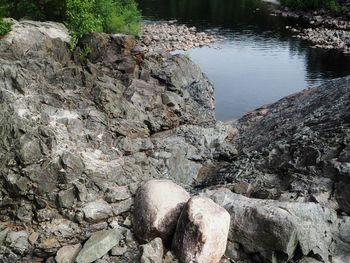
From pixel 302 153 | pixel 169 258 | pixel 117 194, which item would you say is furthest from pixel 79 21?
pixel 169 258

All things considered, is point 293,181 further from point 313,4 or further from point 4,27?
point 313,4

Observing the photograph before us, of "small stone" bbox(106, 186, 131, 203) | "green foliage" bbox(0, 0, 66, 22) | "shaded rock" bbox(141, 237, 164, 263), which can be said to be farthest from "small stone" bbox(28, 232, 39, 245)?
"green foliage" bbox(0, 0, 66, 22)

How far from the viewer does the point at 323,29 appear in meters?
56.9

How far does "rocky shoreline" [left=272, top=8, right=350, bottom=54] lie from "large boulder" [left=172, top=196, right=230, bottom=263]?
38425 mm

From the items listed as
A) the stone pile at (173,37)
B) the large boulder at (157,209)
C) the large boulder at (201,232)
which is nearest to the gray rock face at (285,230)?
the large boulder at (201,232)

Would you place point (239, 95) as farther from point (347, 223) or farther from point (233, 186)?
point (347, 223)

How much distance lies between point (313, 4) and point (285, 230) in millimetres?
62655

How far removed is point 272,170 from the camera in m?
17.8

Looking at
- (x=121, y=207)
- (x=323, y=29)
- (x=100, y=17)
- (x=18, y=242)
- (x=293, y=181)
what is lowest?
(x=18, y=242)

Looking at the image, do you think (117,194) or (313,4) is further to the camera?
(313,4)

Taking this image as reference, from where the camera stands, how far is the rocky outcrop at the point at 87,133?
1555 centimetres

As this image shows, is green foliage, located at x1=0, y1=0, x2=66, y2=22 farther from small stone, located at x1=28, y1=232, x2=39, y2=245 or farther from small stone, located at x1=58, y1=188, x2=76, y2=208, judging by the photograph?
small stone, located at x1=28, y1=232, x2=39, y2=245

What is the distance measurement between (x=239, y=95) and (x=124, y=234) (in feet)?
74.5

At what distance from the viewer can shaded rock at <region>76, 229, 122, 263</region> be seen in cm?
1372
